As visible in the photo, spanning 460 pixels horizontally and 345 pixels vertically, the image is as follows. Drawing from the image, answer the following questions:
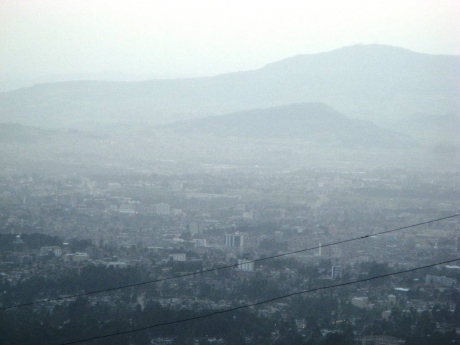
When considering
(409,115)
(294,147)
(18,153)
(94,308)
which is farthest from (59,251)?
(409,115)

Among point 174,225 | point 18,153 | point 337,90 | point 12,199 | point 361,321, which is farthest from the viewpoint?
point 337,90

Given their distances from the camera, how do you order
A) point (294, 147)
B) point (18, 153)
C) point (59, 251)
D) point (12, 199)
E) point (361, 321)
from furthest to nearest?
point (294, 147) < point (18, 153) < point (12, 199) < point (59, 251) < point (361, 321)

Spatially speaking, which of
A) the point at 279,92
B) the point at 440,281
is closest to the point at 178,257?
the point at 440,281

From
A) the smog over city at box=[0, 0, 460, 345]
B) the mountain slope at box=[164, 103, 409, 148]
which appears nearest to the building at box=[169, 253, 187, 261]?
the smog over city at box=[0, 0, 460, 345]

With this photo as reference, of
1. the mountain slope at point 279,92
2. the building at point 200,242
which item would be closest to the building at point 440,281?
the building at point 200,242

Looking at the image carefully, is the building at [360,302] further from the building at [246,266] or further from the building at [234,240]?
the building at [234,240]

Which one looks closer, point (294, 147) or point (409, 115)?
point (294, 147)

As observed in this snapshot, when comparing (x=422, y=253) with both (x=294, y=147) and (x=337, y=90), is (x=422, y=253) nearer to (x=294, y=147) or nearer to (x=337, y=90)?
(x=294, y=147)
